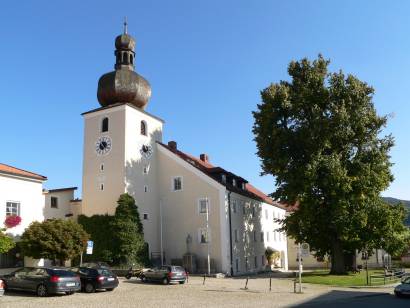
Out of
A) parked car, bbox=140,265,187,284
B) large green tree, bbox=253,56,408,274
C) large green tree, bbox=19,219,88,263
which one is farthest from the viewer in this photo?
large green tree, bbox=253,56,408,274

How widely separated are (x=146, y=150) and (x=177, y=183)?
4358mm

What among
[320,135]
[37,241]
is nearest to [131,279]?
[37,241]

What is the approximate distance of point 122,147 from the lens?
43.3m

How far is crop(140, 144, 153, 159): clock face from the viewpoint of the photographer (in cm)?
4550

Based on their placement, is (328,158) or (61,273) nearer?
(61,273)

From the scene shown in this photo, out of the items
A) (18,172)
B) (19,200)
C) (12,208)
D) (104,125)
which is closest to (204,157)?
(104,125)

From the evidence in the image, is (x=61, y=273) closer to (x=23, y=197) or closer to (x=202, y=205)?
(x=23, y=197)

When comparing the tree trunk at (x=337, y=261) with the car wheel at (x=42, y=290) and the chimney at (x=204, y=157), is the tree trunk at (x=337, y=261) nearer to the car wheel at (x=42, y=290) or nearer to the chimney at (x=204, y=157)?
the chimney at (x=204, y=157)

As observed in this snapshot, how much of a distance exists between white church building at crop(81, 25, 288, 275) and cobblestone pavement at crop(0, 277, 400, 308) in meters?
11.8

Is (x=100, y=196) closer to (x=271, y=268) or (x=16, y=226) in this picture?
(x=16, y=226)

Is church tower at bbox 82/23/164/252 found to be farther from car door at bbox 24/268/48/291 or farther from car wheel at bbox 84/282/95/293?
car door at bbox 24/268/48/291

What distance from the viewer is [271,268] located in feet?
182

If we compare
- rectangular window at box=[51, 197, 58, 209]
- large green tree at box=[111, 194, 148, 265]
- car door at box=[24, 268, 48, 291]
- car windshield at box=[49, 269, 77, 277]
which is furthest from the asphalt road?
rectangular window at box=[51, 197, 58, 209]

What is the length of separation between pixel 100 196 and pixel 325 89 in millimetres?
21918
